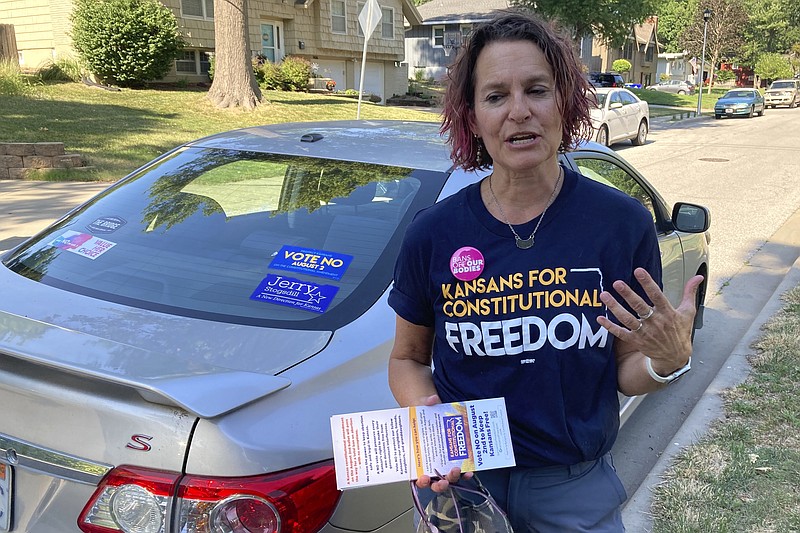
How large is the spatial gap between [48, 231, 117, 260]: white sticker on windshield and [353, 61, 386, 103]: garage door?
29759mm

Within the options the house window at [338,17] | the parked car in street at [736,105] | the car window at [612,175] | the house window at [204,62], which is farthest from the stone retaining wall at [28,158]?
the parked car in street at [736,105]

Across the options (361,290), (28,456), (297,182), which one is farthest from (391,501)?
(297,182)

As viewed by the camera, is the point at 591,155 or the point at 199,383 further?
the point at 591,155

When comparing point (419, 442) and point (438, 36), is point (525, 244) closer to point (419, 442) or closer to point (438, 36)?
point (419, 442)

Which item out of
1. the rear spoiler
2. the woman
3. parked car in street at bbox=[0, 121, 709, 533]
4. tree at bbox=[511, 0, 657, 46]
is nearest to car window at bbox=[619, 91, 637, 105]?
tree at bbox=[511, 0, 657, 46]

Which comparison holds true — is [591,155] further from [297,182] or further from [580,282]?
[580,282]

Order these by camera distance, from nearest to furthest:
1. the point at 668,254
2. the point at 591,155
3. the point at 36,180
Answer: the point at 591,155 < the point at 668,254 < the point at 36,180

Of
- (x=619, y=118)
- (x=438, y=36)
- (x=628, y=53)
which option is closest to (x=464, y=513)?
(x=619, y=118)

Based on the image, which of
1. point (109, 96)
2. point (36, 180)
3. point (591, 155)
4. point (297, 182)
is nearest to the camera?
point (297, 182)

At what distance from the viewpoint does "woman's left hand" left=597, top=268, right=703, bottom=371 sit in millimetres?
1365

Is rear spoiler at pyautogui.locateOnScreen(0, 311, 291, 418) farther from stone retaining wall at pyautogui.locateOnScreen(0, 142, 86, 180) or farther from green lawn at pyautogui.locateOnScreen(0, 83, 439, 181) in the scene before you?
stone retaining wall at pyautogui.locateOnScreen(0, 142, 86, 180)

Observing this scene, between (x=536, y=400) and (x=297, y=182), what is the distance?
5.04ft

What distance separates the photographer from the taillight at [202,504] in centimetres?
149

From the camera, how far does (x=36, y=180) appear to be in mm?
10531
